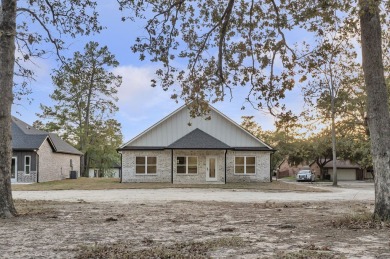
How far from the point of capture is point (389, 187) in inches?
363

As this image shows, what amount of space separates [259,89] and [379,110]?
350 centimetres

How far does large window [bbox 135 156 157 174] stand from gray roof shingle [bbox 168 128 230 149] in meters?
2.53

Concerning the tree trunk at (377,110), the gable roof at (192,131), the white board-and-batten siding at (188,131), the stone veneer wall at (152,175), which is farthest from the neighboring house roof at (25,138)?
the tree trunk at (377,110)

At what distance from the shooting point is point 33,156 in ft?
116

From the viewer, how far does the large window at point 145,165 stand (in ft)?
108

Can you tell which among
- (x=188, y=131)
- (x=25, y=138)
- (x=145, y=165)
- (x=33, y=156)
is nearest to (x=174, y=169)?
(x=145, y=165)

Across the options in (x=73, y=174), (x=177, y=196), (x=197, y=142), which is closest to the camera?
(x=177, y=196)

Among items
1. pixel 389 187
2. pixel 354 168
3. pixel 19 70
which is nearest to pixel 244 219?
pixel 389 187

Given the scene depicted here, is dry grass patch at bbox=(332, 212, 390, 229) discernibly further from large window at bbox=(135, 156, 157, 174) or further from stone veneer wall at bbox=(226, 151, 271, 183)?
large window at bbox=(135, 156, 157, 174)

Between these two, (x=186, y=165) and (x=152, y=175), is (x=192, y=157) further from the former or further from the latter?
(x=152, y=175)

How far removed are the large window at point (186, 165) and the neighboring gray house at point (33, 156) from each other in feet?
41.1

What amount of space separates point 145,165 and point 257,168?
29.9ft

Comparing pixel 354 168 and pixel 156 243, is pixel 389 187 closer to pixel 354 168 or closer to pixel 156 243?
pixel 156 243

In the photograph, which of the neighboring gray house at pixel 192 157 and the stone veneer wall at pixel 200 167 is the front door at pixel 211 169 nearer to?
the neighboring gray house at pixel 192 157
